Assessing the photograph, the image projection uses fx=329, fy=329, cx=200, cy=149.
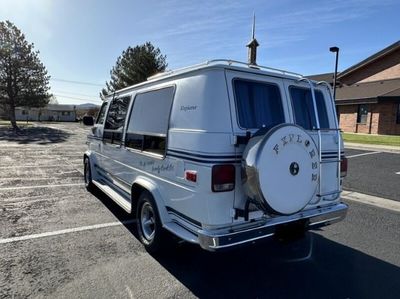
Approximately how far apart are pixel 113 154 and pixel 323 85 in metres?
3.52

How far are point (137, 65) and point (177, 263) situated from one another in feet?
123

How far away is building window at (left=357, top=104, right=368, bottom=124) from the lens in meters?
26.3

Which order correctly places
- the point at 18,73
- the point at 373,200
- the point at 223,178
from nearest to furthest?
1. the point at 223,178
2. the point at 373,200
3. the point at 18,73

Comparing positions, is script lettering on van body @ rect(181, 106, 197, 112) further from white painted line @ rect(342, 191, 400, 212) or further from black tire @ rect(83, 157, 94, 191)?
white painted line @ rect(342, 191, 400, 212)

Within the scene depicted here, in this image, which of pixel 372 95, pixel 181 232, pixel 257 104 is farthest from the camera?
pixel 372 95

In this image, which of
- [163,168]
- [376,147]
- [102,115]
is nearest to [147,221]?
[163,168]

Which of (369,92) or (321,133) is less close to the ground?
(369,92)

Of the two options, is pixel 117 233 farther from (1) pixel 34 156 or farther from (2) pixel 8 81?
(2) pixel 8 81

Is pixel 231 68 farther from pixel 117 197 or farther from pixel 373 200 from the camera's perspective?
pixel 373 200

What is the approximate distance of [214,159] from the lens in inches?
125

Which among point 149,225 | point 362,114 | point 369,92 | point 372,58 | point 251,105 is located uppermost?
point 372,58

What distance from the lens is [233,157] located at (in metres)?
3.27

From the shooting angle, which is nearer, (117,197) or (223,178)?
(223,178)

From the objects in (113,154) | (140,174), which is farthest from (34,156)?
(140,174)
